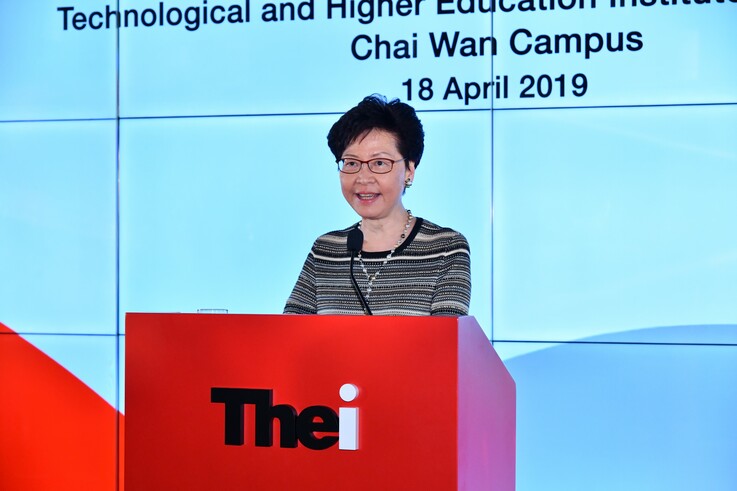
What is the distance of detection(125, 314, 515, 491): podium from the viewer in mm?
1643

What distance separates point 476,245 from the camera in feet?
12.1

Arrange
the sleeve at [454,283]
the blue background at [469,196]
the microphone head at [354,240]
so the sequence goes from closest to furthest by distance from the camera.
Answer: the microphone head at [354,240]
the sleeve at [454,283]
the blue background at [469,196]

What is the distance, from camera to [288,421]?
1.71 meters

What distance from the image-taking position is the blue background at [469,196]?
353 centimetres

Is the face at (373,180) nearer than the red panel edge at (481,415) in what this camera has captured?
No

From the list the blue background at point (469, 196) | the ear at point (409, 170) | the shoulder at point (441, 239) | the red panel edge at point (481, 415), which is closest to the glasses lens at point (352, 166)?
the ear at point (409, 170)

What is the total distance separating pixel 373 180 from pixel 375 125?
166 mm

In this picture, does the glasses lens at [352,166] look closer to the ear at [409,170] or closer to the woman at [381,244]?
the woman at [381,244]

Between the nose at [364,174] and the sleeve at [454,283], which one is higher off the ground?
the nose at [364,174]

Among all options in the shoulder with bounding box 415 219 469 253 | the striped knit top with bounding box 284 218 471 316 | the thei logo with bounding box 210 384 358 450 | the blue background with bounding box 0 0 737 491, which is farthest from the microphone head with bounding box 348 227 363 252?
the blue background with bounding box 0 0 737 491

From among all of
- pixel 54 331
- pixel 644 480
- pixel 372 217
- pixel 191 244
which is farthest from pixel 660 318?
pixel 54 331

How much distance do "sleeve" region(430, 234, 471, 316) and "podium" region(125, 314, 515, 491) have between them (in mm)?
397

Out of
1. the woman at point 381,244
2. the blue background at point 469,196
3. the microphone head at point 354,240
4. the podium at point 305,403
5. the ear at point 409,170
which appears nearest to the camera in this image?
the podium at point 305,403

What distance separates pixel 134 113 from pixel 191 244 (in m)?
0.67
